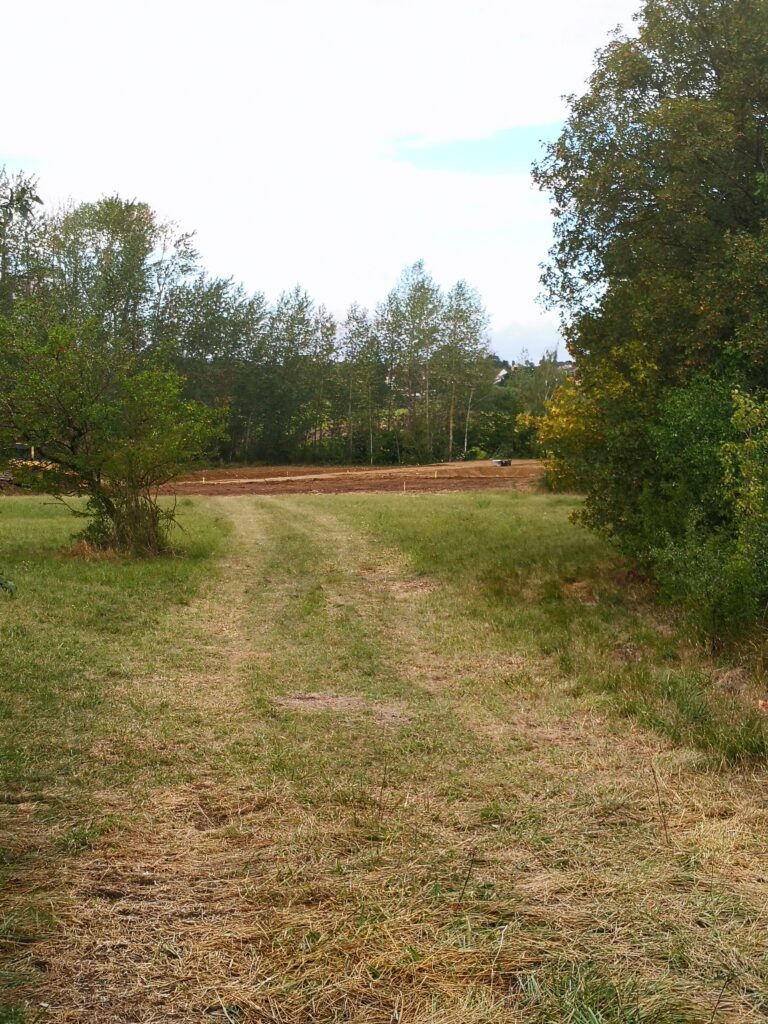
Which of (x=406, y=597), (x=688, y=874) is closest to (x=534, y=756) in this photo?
(x=688, y=874)

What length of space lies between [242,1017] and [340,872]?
103 cm

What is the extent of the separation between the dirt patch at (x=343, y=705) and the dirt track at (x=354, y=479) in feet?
89.7

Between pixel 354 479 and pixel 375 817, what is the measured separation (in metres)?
36.0

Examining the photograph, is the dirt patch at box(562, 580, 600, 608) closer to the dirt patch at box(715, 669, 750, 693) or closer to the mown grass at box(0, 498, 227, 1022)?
the dirt patch at box(715, 669, 750, 693)

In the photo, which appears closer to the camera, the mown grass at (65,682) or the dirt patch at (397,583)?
the mown grass at (65,682)

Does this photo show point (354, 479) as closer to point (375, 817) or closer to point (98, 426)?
point (98, 426)

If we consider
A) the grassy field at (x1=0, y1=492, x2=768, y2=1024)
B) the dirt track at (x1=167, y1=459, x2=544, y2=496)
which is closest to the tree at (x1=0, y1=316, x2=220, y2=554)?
the grassy field at (x1=0, y1=492, x2=768, y2=1024)

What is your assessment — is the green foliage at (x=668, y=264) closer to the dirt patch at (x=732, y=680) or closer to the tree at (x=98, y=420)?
the dirt patch at (x=732, y=680)

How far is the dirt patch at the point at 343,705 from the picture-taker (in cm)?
642

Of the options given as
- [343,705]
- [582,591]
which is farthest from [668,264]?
[343,705]

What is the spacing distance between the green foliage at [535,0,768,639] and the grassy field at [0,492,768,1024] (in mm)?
1992

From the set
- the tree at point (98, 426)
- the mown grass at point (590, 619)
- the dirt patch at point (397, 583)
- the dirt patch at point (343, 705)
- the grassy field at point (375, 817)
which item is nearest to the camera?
the grassy field at point (375, 817)

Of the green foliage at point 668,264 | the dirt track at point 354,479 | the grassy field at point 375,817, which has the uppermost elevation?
the green foliage at point 668,264

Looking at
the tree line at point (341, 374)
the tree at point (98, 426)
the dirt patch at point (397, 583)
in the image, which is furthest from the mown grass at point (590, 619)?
the tree line at point (341, 374)
